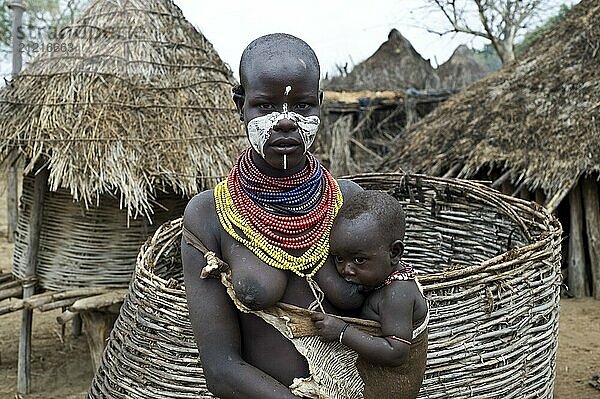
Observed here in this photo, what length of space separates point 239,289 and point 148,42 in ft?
13.9

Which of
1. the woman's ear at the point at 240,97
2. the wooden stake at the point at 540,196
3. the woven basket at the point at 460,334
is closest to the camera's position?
the woman's ear at the point at 240,97

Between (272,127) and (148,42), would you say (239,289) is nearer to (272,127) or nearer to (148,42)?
(272,127)

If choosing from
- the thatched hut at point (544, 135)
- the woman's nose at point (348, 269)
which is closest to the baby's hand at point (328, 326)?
the woman's nose at point (348, 269)

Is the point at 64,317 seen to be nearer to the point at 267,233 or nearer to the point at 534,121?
the point at 267,233

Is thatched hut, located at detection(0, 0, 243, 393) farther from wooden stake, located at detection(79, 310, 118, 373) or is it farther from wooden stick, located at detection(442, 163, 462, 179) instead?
wooden stick, located at detection(442, 163, 462, 179)

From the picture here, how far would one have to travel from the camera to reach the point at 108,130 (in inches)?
188

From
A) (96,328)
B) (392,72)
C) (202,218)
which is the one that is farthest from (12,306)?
(392,72)

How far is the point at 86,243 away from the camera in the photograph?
4.96 metres

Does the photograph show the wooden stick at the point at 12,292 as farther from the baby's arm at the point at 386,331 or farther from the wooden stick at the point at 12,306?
the baby's arm at the point at 386,331

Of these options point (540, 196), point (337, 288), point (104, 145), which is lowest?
point (540, 196)

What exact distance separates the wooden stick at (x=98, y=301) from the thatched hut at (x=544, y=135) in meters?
3.76

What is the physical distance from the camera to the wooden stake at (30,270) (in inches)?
196

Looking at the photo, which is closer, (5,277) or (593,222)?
(5,277)

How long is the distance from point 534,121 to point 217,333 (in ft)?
20.3
